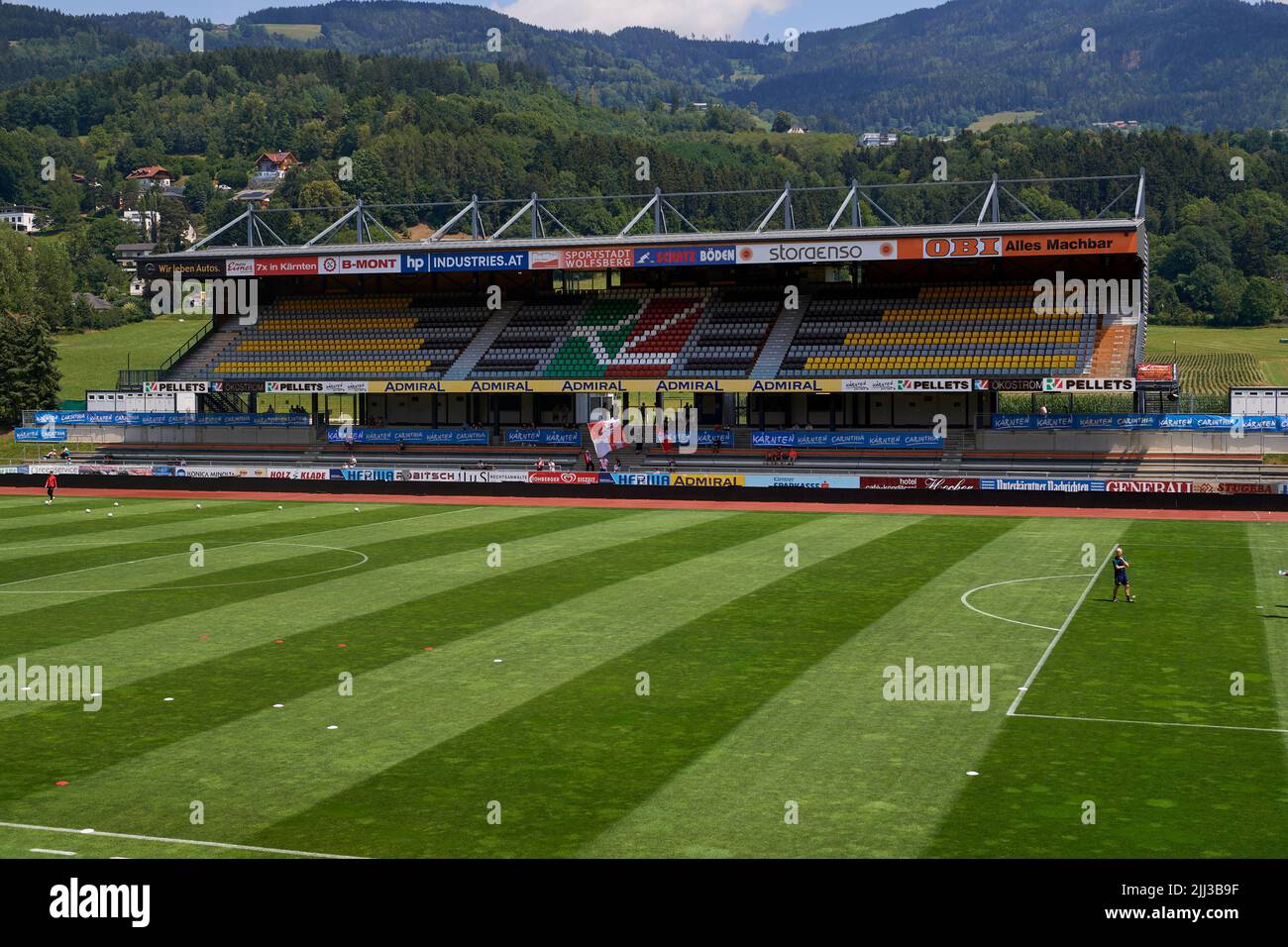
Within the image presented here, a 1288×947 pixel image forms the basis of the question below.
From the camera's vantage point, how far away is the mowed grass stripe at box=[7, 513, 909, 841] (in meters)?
15.1

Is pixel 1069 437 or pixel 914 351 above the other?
pixel 914 351

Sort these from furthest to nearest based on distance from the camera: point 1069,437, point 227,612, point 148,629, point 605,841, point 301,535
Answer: point 1069,437 → point 301,535 → point 227,612 → point 148,629 → point 605,841

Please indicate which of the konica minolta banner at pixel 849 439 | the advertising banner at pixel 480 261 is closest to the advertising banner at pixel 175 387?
the advertising banner at pixel 480 261

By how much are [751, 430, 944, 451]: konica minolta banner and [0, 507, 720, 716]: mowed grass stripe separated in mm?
19337

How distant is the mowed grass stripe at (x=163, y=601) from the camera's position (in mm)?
25031

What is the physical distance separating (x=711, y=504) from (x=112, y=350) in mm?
99972

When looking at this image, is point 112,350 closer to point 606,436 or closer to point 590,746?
point 606,436

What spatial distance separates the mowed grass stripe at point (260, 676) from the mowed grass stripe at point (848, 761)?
7229 mm

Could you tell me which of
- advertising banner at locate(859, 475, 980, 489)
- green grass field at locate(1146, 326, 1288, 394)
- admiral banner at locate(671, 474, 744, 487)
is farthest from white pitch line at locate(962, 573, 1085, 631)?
green grass field at locate(1146, 326, 1288, 394)

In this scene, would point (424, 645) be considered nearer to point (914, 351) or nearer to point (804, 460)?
point (804, 460)

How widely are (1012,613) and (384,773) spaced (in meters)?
15.1
